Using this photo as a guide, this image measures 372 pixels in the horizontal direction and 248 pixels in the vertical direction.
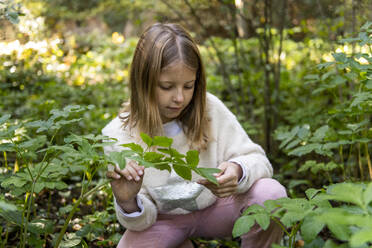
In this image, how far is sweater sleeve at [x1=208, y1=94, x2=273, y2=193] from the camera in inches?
66.4

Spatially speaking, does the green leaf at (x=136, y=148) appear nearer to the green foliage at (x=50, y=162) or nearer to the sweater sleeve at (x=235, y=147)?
the green foliage at (x=50, y=162)

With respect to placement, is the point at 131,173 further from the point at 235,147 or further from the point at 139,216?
the point at 235,147

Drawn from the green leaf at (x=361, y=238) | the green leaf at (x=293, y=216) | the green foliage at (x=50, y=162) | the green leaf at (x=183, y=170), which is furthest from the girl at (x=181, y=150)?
the green leaf at (x=361, y=238)

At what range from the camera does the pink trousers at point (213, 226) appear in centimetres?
162

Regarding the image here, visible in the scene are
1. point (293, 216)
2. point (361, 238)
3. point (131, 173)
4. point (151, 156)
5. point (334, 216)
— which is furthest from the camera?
point (131, 173)

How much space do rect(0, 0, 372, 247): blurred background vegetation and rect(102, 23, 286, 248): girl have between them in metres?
0.20

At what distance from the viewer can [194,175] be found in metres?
1.78

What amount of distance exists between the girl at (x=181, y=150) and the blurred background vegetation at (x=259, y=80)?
20 centimetres

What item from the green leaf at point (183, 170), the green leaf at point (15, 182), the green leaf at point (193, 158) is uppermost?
the green leaf at point (193, 158)

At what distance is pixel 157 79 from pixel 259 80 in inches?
95.9

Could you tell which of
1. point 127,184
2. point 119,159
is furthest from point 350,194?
point 127,184

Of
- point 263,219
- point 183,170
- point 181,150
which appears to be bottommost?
point 181,150

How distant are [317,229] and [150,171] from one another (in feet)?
3.13

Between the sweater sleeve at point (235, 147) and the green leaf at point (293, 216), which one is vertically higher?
the green leaf at point (293, 216)
